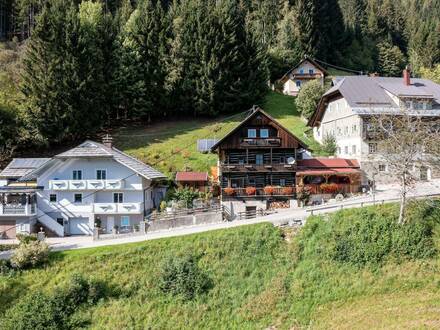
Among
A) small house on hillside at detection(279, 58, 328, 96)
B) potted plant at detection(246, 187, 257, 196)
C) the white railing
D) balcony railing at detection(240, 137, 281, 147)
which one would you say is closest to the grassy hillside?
small house on hillside at detection(279, 58, 328, 96)

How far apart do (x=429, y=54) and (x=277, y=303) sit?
82272mm

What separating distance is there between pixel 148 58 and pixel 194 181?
85.0 ft

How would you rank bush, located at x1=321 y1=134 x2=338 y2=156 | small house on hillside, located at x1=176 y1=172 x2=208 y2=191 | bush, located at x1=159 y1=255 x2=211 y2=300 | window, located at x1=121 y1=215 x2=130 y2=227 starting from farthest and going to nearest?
bush, located at x1=321 y1=134 x2=338 y2=156
small house on hillside, located at x1=176 y1=172 x2=208 y2=191
window, located at x1=121 y1=215 x2=130 y2=227
bush, located at x1=159 y1=255 x2=211 y2=300

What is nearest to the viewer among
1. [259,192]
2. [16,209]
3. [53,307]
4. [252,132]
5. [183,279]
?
[53,307]

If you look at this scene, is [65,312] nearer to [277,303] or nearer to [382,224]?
[277,303]

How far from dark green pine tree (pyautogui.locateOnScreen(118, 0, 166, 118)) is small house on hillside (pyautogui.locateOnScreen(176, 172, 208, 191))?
1853 centimetres

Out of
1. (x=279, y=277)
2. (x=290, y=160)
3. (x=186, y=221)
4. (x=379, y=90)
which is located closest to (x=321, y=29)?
(x=379, y=90)

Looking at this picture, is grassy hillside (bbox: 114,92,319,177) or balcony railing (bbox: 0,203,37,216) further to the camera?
grassy hillside (bbox: 114,92,319,177)

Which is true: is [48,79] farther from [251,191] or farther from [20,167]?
[251,191]

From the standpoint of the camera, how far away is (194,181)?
45031 mm

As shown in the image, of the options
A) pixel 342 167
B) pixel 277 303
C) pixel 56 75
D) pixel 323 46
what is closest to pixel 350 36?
pixel 323 46

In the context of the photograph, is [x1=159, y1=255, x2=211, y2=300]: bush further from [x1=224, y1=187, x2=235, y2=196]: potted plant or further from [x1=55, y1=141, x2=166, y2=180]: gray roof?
[x1=224, y1=187, x2=235, y2=196]: potted plant

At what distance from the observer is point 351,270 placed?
2883 centimetres

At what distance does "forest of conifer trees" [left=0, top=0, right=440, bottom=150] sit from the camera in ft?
172
